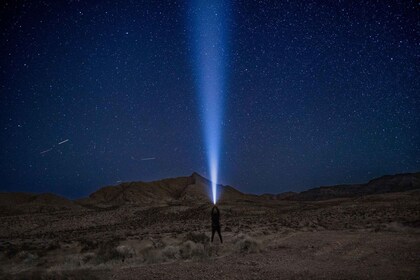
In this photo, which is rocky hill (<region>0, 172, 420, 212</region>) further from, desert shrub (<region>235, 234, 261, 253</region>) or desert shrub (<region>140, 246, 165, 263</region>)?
desert shrub (<region>140, 246, 165, 263</region>)

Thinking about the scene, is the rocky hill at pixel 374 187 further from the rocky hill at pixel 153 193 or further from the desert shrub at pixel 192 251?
the desert shrub at pixel 192 251

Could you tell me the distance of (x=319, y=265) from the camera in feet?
32.4

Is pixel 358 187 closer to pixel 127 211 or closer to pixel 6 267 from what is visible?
pixel 127 211

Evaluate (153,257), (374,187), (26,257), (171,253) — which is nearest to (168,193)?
(374,187)

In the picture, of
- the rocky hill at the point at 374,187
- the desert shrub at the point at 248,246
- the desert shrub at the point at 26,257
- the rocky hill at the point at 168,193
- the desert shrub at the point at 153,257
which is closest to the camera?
the desert shrub at the point at 153,257

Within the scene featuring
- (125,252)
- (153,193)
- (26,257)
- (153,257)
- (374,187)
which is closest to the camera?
(153,257)

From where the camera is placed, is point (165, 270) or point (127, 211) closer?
point (165, 270)

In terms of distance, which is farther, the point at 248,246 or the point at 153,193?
the point at 153,193

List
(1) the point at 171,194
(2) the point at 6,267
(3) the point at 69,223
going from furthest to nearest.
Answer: (1) the point at 171,194
(3) the point at 69,223
(2) the point at 6,267

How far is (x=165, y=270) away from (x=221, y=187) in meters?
126

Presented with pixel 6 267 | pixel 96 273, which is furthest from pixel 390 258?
pixel 6 267

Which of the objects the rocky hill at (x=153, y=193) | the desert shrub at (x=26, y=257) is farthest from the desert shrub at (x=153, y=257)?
the rocky hill at (x=153, y=193)

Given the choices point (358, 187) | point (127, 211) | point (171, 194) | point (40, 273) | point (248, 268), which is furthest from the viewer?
point (358, 187)

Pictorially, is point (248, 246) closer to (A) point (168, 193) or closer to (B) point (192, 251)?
(B) point (192, 251)
